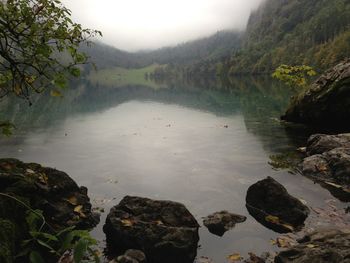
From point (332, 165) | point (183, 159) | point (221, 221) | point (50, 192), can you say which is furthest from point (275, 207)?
point (183, 159)

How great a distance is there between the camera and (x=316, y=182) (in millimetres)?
20031

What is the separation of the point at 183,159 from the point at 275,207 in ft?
40.4

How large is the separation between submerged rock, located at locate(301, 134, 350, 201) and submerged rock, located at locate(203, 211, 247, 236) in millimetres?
5836

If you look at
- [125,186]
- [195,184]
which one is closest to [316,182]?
[195,184]

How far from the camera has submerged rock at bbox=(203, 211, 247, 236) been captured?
15028mm

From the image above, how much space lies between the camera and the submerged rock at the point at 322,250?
10.1m

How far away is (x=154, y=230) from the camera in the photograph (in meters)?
13.3

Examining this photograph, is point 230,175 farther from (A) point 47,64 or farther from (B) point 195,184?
(A) point 47,64

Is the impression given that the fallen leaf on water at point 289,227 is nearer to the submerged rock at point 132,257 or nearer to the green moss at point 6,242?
the submerged rock at point 132,257

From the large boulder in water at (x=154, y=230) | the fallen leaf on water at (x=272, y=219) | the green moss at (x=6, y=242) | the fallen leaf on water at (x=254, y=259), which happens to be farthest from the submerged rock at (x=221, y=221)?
the green moss at (x=6, y=242)

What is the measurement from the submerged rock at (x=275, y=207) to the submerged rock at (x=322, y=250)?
110 inches

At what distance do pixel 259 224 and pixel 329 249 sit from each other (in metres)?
5.12

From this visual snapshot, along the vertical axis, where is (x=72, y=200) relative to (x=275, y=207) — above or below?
below

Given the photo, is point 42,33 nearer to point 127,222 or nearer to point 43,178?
Answer: point 127,222
